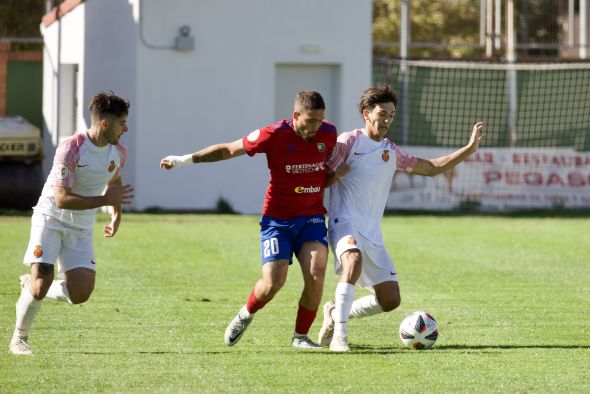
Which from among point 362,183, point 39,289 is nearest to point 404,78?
point 362,183

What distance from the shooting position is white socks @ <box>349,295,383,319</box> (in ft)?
31.0

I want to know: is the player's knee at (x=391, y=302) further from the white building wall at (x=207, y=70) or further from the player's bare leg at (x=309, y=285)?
the white building wall at (x=207, y=70)

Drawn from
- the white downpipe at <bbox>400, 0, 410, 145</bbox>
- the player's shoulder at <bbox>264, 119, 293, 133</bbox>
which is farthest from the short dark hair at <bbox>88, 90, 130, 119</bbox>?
the white downpipe at <bbox>400, 0, 410, 145</bbox>

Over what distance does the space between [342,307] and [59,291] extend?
2107 mm

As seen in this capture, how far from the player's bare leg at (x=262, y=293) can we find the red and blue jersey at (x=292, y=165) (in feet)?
1.29

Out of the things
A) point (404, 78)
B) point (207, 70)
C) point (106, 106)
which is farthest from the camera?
point (404, 78)

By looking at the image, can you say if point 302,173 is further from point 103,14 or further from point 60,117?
point 60,117

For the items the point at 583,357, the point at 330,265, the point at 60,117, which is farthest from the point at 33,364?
the point at 60,117

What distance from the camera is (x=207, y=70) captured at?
75.5ft

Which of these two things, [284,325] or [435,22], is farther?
[435,22]

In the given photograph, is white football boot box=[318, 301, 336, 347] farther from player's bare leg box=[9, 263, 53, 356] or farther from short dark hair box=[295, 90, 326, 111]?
player's bare leg box=[9, 263, 53, 356]

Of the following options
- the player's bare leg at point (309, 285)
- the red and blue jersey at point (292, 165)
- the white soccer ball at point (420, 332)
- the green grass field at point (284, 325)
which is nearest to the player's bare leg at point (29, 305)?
the green grass field at point (284, 325)

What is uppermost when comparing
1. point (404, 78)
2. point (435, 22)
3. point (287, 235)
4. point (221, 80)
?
point (435, 22)

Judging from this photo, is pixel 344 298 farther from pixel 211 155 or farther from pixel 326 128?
pixel 211 155
